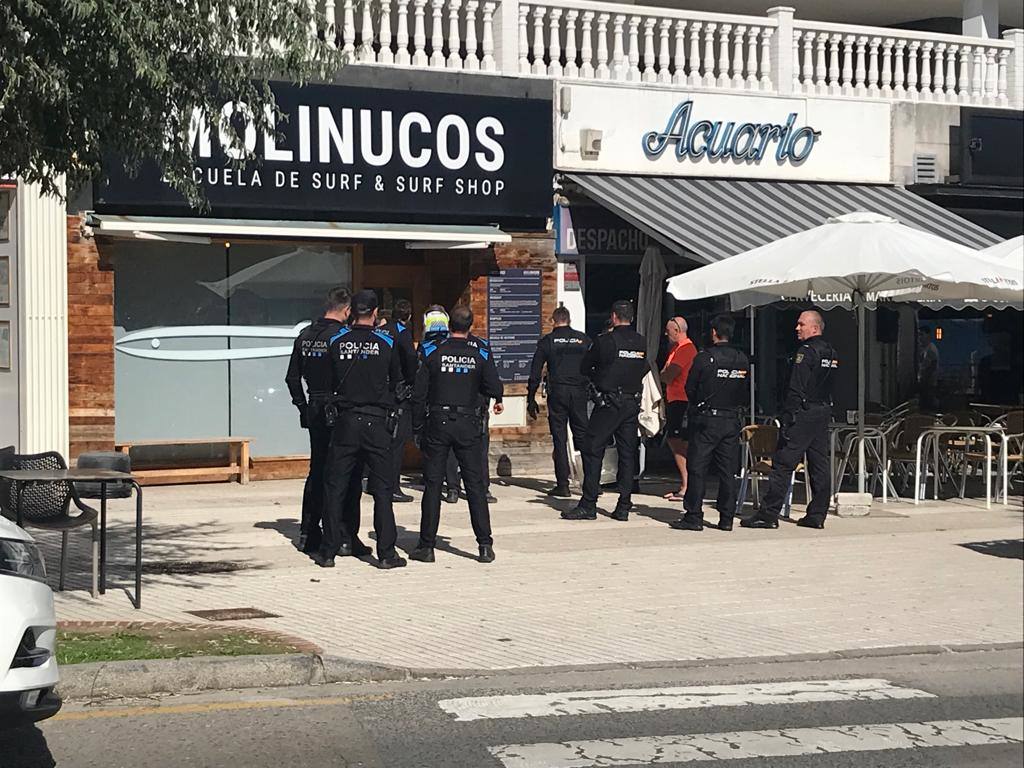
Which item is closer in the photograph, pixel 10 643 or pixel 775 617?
pixel 10 643

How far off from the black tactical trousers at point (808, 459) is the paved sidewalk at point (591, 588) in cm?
25

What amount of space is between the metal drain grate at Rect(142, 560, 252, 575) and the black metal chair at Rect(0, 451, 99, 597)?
3.92 feet

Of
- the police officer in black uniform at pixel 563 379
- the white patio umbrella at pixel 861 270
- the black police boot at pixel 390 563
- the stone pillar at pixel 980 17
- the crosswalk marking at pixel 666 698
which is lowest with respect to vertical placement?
the crosswalk marking at pixel 666 698

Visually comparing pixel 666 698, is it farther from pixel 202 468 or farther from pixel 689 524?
pixel 202 468

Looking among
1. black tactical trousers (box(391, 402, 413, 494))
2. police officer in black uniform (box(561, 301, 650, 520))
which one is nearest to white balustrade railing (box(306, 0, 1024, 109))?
black tactical trousers (box(391, 402, 413, 494))

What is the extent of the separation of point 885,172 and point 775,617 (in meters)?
11.4

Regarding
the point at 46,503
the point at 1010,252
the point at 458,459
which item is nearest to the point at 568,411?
the point at 458,459

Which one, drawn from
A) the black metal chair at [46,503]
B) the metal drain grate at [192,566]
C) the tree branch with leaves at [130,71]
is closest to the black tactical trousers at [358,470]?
the metal drain grate at [192,566]

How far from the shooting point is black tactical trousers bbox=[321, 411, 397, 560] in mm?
11125

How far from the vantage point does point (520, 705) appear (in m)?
7.50

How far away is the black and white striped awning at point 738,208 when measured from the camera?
16953 millimetres

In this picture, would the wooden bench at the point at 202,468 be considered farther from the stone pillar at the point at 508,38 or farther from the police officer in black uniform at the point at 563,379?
the stone pillar at the point at 508,38

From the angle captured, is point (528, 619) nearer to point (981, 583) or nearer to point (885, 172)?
point (981, 583)

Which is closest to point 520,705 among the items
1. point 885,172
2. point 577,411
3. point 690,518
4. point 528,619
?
point 528,619
